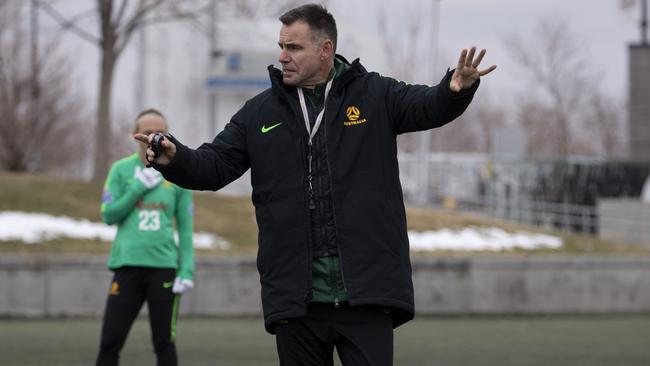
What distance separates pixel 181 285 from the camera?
8.41 metres

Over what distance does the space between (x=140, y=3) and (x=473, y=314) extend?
13.4 m

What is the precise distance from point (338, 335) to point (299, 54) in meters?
1.17

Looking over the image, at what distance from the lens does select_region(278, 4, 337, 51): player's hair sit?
536 centimetres

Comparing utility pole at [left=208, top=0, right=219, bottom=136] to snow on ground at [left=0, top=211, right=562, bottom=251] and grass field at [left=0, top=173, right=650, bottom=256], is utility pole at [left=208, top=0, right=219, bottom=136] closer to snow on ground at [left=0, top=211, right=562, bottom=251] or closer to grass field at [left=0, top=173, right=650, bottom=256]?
grass field at [left=0, top=173, right=650, bottom=256]

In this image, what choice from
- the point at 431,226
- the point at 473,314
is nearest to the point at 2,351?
the point at 473,314

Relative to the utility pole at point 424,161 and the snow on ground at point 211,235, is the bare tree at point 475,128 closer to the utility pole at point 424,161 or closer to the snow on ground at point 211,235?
the utility pole at point 424,161

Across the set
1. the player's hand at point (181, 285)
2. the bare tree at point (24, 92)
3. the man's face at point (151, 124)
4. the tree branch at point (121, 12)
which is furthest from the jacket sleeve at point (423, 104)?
the bare tree at point (24, 92)

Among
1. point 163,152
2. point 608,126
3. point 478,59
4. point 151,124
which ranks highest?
point 608,126

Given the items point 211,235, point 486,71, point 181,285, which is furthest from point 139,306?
point 211,235

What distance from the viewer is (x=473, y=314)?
17.5m

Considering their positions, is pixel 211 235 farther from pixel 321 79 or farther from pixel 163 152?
pixel 163 152

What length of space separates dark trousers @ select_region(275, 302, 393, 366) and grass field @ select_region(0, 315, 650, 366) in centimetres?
620

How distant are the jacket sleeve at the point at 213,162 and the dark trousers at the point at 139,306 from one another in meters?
3.00

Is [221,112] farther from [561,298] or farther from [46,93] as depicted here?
[561,298]
